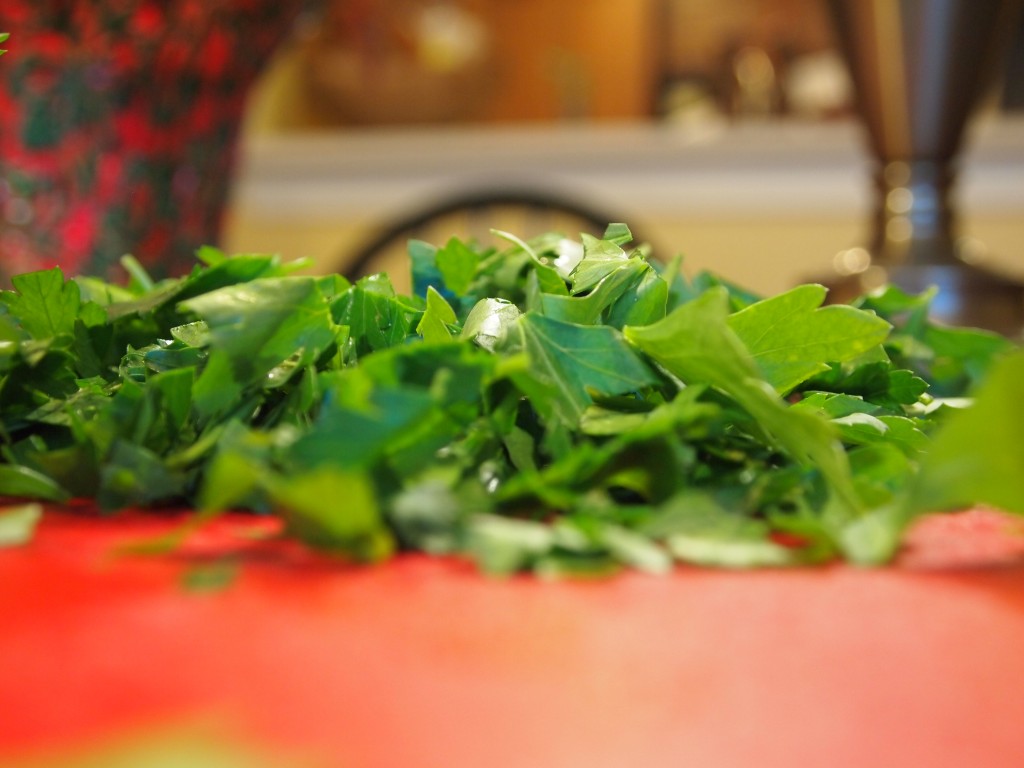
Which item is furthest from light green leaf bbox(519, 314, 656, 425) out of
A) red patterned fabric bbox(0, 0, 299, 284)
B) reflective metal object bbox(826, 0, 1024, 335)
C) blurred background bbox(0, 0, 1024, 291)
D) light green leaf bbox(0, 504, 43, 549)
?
blurred background bbox(0, 0, 1024, 291)

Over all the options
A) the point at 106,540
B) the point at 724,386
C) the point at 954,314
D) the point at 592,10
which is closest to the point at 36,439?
the point at 106,540

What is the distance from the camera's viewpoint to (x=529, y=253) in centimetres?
28

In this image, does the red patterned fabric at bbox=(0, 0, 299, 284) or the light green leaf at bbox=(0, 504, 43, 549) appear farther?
the red patterned fabric at bbox=(0, 0, 299, 284)

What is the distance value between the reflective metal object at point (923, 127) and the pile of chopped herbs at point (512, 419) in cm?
49

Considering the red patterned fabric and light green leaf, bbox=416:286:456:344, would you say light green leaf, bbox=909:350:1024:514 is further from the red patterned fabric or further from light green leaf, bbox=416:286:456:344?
the red patterned fabric

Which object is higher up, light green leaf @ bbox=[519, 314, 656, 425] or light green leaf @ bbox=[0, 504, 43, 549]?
light green leaf @ bbox=[519, 314, 656, 425]

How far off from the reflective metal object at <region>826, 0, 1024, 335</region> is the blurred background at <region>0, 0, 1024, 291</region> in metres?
0.82

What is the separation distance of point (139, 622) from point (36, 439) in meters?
0.10

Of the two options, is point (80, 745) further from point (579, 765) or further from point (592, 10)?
point (592, 10)

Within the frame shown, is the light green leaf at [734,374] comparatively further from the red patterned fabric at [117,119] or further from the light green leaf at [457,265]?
the red patterned fabric at [117,119]

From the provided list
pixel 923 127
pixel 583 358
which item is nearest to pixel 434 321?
pixel 583 358

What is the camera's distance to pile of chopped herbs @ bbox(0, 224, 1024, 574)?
7.3 inches

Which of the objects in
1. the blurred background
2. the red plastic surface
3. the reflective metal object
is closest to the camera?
the red plastic surface

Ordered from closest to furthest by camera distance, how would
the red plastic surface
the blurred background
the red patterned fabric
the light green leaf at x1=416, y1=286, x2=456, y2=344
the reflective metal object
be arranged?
the red plastic surface → the light green leaf at x1=416, y1=286, x2=456, y2=344 → the reflective metal object → the red patterned fabric → the blurred background
